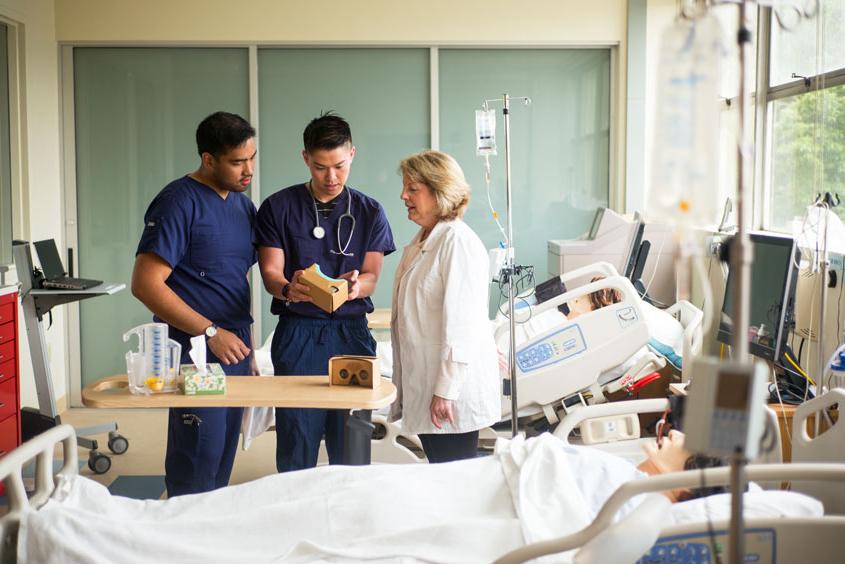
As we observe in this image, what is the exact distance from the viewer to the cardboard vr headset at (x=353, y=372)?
8.83 ft

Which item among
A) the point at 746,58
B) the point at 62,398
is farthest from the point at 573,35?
the point at 746,58

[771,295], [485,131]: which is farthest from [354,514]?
[485,131]

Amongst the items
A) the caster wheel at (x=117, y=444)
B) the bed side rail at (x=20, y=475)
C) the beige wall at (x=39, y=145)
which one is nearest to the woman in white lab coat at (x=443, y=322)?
the bed side rail at (x=20, y=475)

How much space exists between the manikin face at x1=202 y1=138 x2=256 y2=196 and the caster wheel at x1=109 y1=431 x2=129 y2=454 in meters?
2.17

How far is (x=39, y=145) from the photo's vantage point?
529 cm

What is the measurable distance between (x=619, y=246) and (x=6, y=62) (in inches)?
137

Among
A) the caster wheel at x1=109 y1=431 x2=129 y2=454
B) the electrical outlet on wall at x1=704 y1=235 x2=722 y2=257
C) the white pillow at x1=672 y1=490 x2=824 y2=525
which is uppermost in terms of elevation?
the electrical outlet on wall at x1=704 y1=235 x2=722 y2=257

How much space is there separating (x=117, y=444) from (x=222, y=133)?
2.38 meters

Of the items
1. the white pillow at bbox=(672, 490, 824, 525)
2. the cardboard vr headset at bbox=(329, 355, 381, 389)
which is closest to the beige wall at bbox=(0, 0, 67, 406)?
the cardboard vr headset at bbox=(329, 355, 381, 389)

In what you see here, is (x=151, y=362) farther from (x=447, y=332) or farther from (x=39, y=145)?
(x=39, y=145)

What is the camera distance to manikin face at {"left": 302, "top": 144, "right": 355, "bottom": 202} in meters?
2.92

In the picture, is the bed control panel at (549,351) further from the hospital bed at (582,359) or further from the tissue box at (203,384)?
the tissue box at (203,384)

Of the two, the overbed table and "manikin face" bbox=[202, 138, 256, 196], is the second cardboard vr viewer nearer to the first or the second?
the overbed table

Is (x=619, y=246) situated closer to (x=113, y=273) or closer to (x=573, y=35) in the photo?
(x=573, y=35)
